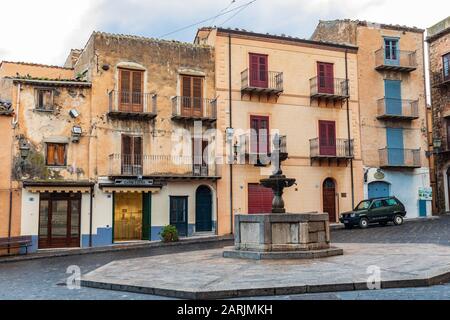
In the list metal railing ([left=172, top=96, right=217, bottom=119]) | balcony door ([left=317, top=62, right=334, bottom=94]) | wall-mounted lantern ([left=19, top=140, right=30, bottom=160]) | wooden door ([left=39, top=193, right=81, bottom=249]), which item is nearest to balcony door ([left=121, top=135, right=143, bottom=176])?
metal railing ([left=172, top=96, right=217, bottom=119])

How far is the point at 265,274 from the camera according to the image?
10.4m

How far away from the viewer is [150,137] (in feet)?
82.3

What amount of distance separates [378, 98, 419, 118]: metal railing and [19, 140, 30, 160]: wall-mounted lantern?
19354mm

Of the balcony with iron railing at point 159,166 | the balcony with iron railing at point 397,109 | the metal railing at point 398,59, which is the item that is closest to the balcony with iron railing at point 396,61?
the metal railing at point 398,59

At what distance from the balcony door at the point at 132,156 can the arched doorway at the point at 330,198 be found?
413 inches

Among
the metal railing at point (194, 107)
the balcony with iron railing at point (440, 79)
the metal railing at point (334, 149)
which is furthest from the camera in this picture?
the balcony with iron railing at point (440, 79)

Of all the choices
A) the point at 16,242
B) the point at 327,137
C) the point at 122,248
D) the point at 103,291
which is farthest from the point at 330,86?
the point at 103,291

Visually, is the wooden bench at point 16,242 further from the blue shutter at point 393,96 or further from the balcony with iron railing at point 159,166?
the blue shutter at point 393,96

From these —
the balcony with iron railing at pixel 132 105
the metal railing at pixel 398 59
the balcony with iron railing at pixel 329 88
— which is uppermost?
the metal railing at pixel 398 59

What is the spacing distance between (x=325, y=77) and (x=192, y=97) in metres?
8.08

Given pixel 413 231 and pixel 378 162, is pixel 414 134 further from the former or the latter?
pixel 413 231

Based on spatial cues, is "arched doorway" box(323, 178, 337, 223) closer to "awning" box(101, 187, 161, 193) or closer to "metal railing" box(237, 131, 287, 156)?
"metal railing" box(237, 131, 287, 156)

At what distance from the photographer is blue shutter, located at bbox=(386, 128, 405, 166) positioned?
29875 millimetres

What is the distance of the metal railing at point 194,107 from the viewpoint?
25688mm
